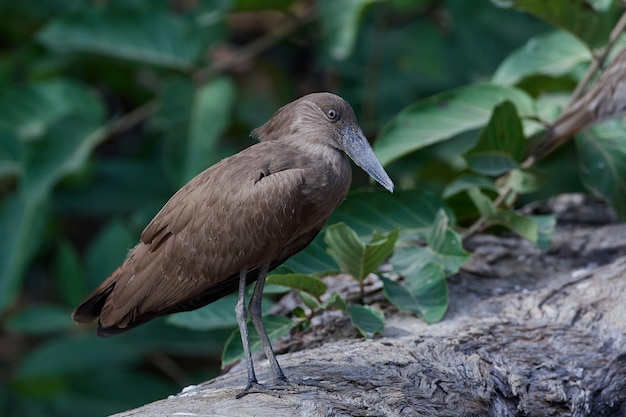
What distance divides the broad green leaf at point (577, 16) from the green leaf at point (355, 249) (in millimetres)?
1526

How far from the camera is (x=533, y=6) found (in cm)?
498

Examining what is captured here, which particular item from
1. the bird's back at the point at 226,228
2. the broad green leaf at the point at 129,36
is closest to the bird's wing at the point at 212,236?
the bird's back at the point at 226,228

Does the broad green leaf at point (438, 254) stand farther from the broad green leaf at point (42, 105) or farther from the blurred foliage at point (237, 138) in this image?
the broad green leaf at point (42, 105)

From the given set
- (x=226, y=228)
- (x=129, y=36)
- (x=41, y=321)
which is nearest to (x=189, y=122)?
(x=129, y=36)

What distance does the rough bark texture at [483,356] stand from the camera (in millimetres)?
3336

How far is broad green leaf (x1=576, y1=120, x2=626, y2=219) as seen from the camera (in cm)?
499

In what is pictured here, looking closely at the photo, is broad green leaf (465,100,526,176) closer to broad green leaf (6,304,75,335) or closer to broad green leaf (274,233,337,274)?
broad green leaf (274,233,337,274)

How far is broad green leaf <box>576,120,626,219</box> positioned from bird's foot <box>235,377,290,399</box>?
2.26 meters

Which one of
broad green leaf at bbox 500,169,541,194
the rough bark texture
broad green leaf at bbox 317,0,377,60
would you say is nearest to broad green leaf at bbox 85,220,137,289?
broad green leaf at bbox 317,0,377,60

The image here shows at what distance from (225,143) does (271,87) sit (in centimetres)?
53

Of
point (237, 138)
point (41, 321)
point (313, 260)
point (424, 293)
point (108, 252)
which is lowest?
point (41, 321)

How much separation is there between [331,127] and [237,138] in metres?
3.63

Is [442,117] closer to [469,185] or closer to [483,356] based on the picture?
[469,185]

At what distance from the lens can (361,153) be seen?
3.88 m
